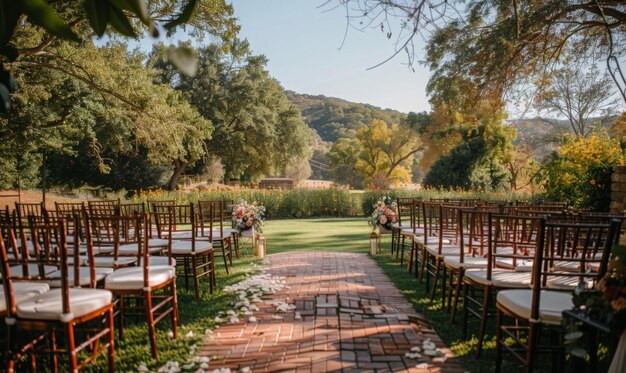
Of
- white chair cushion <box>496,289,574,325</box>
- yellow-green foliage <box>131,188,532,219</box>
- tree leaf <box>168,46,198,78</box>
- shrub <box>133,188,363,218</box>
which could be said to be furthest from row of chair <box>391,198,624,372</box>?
shrub <box>133,188,363,218</box>

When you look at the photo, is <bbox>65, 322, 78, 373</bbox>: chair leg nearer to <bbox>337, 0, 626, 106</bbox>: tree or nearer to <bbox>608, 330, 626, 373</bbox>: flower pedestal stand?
<bbox>608, 330, 626, 373</bbox>: flower pedestal stand

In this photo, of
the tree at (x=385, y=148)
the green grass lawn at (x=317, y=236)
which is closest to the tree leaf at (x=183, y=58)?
the green grass lawn at (x=317, y=236)

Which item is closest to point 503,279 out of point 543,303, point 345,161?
point 543,303

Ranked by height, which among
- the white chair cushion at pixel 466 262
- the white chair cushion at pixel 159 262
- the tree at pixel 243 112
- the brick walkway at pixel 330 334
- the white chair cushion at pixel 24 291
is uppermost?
the tree at pixel 243 112

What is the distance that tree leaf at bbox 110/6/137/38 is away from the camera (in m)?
0.65

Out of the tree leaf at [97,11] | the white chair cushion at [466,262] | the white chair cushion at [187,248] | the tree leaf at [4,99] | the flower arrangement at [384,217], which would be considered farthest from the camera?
the flower arrangement at [384,217]

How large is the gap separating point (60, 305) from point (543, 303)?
2.96 metres

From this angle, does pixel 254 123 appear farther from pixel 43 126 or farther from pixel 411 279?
pixel 411 279

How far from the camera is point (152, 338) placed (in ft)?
10.3

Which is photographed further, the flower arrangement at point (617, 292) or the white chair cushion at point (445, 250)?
the white chair cushion at point (445, 250)

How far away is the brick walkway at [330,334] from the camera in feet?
9.68

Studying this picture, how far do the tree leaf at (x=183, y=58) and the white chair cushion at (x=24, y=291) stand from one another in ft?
8.88

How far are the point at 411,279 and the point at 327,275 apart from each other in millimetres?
1194

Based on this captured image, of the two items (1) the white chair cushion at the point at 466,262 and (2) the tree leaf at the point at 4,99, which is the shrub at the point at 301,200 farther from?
(2) the tree leaf at the point at 4,99
